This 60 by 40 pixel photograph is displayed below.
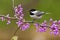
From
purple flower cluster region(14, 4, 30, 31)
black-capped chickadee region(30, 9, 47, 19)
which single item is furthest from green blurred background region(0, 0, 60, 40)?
purple flower cluster region(14, 4, 30, 31)

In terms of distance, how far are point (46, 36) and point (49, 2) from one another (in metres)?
1.06

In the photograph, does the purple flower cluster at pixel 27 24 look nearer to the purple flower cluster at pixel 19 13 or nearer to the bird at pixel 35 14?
the purple flower cluster at pixel 19 13

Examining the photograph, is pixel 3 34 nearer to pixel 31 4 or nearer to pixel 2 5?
pixel 2 5

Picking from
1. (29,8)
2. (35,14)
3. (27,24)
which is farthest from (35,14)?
(29,8)

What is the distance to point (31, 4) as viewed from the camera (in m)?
7.23

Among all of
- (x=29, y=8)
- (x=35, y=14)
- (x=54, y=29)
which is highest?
(x=54, y=29)

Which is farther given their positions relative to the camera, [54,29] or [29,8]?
[29,8]

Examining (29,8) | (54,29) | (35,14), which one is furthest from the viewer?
(29,8)

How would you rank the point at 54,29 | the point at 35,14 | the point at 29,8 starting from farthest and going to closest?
1. the point at 29,8
2. the point at 35,14
3. the point at 54,29

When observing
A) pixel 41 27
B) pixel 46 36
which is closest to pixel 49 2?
pixel 46 36

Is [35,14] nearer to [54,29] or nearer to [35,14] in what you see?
[35,14]

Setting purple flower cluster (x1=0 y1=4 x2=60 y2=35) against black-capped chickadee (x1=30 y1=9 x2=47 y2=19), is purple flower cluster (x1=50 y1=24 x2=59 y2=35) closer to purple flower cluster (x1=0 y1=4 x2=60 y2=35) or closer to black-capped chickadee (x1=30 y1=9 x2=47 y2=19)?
purple flower cluster (x1=0 y1=4 x2=60 y2=35)

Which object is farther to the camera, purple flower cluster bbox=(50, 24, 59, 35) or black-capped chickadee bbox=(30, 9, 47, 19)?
black-capped chickadee bbox=(30, 9, 47, 19)

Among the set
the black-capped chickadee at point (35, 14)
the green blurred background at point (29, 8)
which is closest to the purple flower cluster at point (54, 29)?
the black-capped chickadee at point (35, 14)
